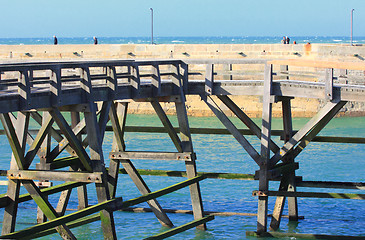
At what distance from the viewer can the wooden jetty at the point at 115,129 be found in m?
10.0

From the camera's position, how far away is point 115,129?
13.4 m

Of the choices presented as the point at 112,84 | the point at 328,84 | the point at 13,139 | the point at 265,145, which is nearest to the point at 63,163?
the point at 112,84

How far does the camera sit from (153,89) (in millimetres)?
12648

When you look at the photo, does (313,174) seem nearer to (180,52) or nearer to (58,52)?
(180,52)

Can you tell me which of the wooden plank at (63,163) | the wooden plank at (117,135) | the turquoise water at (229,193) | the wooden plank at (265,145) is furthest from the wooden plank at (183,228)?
the wooden plank at (63,163)

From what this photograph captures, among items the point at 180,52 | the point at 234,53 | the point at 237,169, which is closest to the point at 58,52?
the point at 180,52

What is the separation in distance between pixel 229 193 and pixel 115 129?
4.99m

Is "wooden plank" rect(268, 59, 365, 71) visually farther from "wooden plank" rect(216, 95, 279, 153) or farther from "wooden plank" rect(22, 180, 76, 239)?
"wooden plank" rect(22, 180, 76, 239)

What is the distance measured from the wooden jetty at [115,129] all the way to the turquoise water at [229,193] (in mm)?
516

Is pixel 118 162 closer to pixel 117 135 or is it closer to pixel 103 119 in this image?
pixel 117 135

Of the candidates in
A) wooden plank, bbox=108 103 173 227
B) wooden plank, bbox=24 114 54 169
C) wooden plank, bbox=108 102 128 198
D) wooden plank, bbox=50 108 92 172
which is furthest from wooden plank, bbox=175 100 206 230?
wooden plank, bbox=24 114 54 169

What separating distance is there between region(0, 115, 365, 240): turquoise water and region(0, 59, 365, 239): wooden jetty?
52cm

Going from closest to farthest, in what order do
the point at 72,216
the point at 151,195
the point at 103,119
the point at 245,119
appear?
the point at 72,216, the point at 103,119, the point at 151,195, the point at 245,119

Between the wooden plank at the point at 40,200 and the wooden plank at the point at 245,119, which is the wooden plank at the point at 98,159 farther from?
the wooden plank at the point at 245,119
